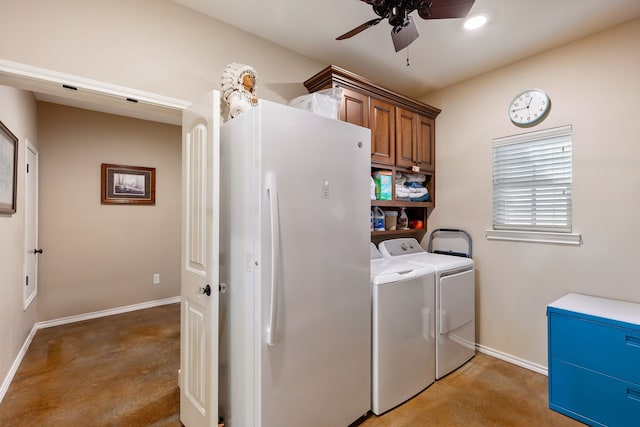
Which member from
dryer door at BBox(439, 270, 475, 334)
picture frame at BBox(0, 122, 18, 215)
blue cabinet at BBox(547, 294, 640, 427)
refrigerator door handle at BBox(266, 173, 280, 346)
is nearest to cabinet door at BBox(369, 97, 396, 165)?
dryer door at BBox(439, 270, 475, 334)

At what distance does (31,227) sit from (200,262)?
2.94 meters

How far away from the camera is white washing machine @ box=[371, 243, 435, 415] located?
6.50 ft

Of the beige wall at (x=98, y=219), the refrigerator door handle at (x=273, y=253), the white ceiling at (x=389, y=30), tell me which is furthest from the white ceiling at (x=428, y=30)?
the beige wall at (x=98, y=219)

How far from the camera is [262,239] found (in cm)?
147

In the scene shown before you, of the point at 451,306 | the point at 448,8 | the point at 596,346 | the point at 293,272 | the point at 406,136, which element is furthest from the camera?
the point at 406,136

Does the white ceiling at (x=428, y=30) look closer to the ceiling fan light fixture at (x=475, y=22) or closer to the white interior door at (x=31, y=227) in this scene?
the ceiling fan light fixture at (x=475, y=22)

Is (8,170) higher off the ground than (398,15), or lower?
lower

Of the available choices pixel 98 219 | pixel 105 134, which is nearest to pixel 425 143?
pixel 105 134

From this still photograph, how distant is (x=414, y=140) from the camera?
302cm

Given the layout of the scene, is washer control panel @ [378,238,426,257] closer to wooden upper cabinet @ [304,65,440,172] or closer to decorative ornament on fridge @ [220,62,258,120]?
wooden upper cabinet @ [304,65,440,172]

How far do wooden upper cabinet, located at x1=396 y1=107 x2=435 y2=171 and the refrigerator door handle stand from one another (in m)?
1.69

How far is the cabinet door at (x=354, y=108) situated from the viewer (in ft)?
7.87

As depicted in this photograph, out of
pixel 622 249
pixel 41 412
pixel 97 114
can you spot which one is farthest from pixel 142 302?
pixel 622 249

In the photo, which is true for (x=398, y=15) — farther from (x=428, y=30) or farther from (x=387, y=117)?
(x=387, y=117)
